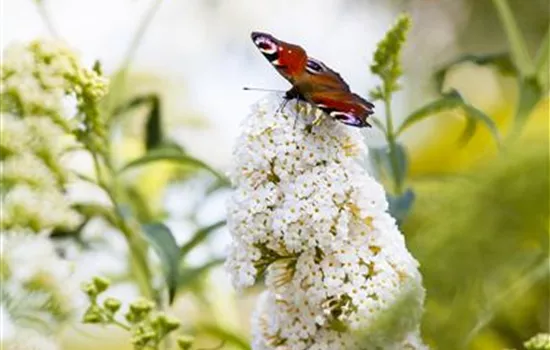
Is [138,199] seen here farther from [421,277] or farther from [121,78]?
[421,277]

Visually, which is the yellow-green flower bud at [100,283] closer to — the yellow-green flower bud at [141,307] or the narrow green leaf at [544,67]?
the yellow-green flower bud at [141,307]

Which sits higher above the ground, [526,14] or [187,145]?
[526,14]

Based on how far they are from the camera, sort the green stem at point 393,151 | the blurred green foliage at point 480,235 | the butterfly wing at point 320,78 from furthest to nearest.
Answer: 1. the green stem at point 393,151
2. the butterfly wing at point 320,78
3. the blurred green foliage at point 480,235

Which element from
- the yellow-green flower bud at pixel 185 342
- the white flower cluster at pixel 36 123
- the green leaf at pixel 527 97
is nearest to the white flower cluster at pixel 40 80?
the white flower cluster at pixel 36 123

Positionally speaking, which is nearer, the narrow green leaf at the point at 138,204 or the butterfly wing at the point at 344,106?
the butterfly wing at the point at 344,106

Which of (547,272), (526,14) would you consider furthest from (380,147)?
(526,14)

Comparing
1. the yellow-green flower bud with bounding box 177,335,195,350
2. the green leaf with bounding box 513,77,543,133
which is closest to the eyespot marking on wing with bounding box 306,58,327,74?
the yellow-green flower bud with bounding box 177,335,195,350

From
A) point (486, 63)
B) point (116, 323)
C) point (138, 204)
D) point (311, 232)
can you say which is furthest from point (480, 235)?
point (138, 204)

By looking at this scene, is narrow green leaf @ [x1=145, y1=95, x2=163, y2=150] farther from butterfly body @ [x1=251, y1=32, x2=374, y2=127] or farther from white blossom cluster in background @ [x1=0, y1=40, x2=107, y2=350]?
butterfly body @ [x1=251, y1=32, x2=374, y2=127]
